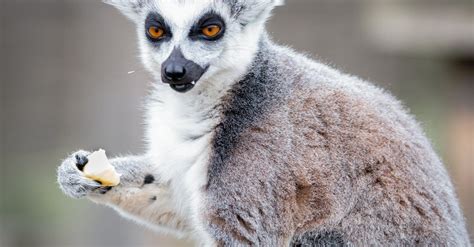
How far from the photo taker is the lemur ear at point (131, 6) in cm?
560

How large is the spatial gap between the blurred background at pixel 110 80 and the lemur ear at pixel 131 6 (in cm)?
456

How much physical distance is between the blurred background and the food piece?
15.4 feet

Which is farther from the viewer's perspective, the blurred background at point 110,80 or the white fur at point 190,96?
the blurred background at point 110,80

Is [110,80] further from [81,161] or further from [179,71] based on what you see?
[179,71]

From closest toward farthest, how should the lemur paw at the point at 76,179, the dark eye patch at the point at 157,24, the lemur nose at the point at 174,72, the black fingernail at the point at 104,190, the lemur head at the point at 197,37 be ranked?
the lemur nose at the point at 174,72 → the lemur head at the point at 197,37 → the dark eye patch at the point at 157,24 → the lemur paw at the point at 76,179 → the black fingernail at the point at 104,190

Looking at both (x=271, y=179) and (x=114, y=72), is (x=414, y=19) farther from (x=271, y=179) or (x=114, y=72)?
(x=271, y=179)

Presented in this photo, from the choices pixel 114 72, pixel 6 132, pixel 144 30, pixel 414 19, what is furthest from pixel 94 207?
pixel 144 30

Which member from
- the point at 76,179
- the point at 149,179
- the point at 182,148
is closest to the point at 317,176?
the point at 182,148

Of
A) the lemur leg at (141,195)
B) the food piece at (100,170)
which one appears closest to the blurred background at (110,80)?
the lemur leg at (141,195)

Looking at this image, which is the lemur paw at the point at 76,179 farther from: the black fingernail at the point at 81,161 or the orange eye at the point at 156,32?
the orange eye at the point at 156,32

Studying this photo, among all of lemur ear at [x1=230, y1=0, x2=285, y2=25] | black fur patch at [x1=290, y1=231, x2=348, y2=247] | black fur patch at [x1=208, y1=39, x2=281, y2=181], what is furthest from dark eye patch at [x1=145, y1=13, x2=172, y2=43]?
black fur patch at [x1=290, y1=231, x2=348, y2=247]

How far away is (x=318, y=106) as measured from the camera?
5492mm

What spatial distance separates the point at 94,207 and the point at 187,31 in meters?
6.92

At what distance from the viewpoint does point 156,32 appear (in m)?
5.35
